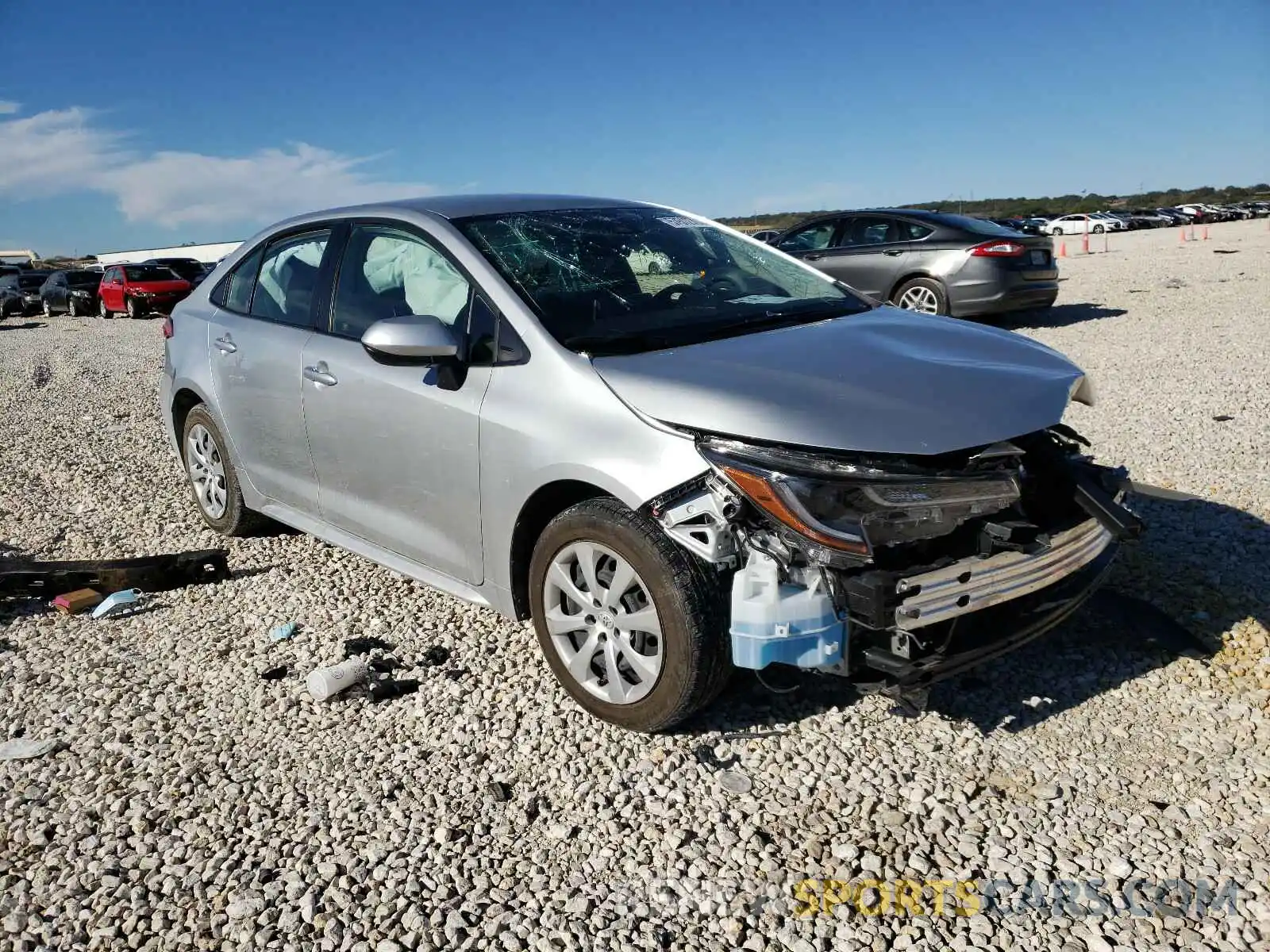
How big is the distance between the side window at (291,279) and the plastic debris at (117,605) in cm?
152

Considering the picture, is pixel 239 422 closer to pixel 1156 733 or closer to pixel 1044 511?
Answer: pixel 1044 511

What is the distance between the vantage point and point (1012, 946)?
2.39 meters

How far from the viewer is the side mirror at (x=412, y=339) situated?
348 cm

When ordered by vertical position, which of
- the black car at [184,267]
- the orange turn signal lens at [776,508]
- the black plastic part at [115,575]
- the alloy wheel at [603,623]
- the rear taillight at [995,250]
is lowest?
the black plastic part at [115,575]

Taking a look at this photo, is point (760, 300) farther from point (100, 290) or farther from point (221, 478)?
point (100, 290)

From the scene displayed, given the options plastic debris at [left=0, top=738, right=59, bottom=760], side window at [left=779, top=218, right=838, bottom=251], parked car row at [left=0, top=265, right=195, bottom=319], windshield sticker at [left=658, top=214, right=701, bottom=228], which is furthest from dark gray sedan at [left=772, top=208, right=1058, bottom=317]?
parked car row at [left=0, top=265, right=195, bottom=319]

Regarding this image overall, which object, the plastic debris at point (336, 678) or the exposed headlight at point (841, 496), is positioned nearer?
the exposed headlight at point (841, 496)

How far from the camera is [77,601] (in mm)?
4801

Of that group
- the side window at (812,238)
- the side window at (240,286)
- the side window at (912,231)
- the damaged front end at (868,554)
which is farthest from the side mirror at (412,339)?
the side window at (812,238)

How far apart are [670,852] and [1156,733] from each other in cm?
171

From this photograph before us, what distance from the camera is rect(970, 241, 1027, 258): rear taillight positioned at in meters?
12.1

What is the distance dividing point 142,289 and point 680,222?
26057 millimetres

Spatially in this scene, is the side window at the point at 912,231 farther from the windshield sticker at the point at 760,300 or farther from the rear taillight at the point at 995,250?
the windshield sticker at the point at 760,300

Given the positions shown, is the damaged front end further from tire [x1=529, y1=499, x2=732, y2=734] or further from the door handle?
the door handle
